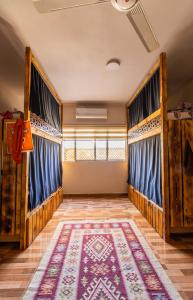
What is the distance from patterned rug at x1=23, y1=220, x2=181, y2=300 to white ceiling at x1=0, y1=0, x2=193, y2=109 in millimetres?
2423

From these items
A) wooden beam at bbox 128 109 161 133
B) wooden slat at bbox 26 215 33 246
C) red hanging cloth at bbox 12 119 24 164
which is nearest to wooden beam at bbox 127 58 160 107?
wooden beam at bbox 128 109 161 133

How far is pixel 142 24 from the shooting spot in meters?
1.64

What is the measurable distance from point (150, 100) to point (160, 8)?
1401mm

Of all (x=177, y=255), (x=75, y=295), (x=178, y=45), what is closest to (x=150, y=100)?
(x=178, y=45)

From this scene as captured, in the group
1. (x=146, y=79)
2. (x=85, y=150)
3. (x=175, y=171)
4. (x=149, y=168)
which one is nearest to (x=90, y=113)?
(x=85, y=150)

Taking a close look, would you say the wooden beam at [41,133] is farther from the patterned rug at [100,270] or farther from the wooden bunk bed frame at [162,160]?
the wooden bunk bed frame at [162,160]

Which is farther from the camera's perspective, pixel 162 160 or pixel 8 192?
pixel 162 160

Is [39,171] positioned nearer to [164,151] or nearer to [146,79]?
[164,151]

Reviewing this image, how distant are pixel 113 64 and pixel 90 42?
59cm

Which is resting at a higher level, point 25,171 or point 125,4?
point 125,4

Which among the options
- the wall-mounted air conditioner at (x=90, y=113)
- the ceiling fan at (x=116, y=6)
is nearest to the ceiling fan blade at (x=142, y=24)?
the ceiling fan at (x=116, y=6)

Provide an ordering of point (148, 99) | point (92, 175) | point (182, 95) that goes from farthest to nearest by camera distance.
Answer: point (92, 175) < point (182, 95) < point (148, 99)

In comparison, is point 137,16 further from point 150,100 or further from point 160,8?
point 150,100

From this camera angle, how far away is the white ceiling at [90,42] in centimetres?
187
